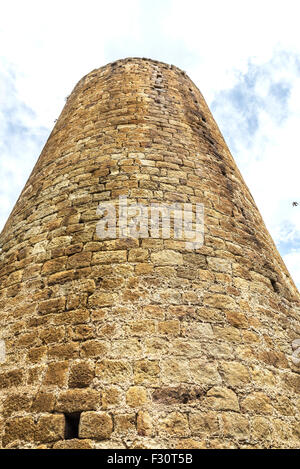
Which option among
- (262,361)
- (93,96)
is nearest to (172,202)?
(262,361)

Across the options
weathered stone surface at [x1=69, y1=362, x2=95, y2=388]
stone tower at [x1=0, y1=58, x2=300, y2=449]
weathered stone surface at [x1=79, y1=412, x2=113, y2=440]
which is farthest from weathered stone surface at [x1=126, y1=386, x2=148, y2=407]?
weathered stone surface at [x1=69, y1=362, x2=95, y2=388]

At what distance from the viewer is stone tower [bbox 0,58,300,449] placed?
1969 millimetres

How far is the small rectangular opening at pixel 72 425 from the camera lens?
75.1 inches

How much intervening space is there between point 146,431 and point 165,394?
23 cm

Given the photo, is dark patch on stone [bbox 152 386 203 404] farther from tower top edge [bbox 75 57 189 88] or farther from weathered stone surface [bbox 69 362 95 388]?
tower top edge [bbox 75 57 189 88]

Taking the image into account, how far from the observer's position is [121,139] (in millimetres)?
3736

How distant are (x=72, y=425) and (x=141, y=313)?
798 mm

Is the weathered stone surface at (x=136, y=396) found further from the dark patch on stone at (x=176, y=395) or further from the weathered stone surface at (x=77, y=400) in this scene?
the weathered stone surface at (x=77, y=400)

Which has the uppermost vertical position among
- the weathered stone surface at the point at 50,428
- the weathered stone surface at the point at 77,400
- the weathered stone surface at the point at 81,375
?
the weathered stone surface at the point at 81,375

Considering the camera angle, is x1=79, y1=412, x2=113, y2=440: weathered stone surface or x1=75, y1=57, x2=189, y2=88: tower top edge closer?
x1=79, y1=412, x2=113, y2=440: weathered stone surface

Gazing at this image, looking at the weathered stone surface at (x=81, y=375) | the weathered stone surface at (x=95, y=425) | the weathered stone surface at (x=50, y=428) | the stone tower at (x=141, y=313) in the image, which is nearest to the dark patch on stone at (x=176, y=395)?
the stone tower at (x=141, y=313)

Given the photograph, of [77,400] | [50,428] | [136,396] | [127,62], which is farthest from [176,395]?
[127,62]

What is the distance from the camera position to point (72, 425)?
1.96 m
